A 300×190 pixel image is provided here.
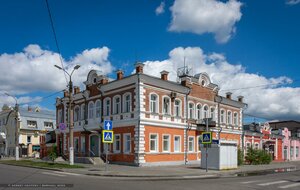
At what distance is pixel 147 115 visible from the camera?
32.2 meters

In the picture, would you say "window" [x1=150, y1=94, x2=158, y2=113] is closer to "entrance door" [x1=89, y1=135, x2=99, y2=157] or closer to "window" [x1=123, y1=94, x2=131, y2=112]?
"window" [x1=123, y1=94, x2=131, y2=112]

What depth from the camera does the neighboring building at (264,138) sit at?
160ft

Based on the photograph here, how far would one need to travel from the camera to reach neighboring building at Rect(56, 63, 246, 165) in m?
32.0

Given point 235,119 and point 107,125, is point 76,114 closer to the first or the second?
point 107,125

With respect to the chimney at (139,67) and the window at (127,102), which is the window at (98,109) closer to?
the window at (127,102)

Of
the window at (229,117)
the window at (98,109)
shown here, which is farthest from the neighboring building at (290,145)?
the window at (98,109)

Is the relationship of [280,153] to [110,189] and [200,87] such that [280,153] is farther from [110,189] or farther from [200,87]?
[110,189]

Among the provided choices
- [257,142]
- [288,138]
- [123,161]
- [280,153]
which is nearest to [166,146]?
[123,161]

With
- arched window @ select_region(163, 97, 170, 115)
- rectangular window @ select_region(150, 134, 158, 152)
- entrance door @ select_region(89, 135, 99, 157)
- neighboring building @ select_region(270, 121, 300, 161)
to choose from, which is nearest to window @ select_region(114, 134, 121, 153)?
rectangular window @ select_region(150, 134, 158, 152)

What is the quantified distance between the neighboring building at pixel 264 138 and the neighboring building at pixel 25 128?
37.1 m

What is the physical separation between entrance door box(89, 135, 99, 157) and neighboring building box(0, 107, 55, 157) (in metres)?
29.0

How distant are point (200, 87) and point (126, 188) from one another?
25.9 metres

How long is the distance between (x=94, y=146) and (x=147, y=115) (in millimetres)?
8882

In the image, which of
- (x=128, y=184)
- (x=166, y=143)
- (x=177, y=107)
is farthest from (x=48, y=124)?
(x=128, y=184)
